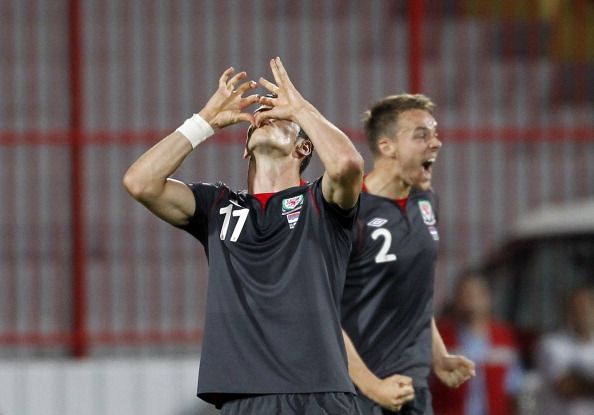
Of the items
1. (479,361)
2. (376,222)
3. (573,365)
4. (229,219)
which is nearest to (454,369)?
(376,222)

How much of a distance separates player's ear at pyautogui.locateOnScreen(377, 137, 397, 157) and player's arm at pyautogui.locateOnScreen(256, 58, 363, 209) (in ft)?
4.48

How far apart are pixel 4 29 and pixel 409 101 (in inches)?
178

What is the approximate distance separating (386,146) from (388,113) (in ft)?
0.50

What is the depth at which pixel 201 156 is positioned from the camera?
10305 millimetres

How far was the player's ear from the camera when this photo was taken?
6.43 metres

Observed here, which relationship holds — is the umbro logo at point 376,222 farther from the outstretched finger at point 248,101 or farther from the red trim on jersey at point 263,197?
the outstretched finger at point 248,101

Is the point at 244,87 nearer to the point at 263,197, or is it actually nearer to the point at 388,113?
the point at 263,197

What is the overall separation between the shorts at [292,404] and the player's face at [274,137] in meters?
0.91

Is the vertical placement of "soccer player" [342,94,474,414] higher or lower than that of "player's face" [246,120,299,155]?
lower

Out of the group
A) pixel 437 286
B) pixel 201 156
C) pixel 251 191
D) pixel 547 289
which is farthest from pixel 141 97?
pixel 251 191

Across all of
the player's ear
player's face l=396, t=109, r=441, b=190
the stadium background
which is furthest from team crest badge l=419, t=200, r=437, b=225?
the stadium background

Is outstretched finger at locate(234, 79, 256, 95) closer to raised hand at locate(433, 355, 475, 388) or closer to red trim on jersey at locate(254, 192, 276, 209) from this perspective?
red trim on jersey at locate(254, 192, 276, 209)

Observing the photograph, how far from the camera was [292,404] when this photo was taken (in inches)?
199

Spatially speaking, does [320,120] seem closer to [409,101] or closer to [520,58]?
[409,101]
